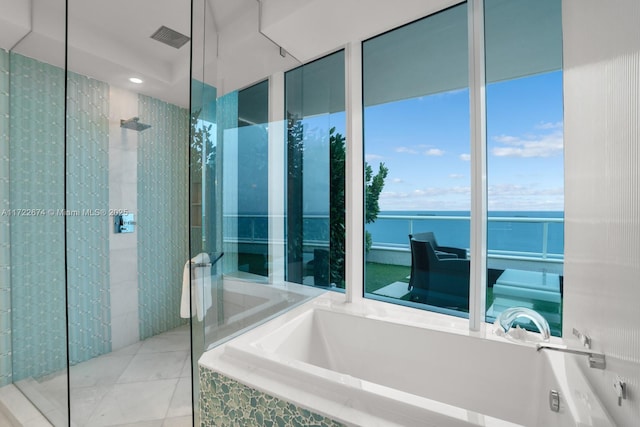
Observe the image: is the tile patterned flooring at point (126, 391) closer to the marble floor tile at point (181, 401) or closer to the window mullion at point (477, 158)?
the marble floor tile at point (181, 401)

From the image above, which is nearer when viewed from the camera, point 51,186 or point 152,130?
point 51,186

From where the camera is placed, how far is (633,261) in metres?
0.81

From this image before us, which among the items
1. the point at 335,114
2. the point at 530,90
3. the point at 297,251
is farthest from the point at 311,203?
the point at 530,90

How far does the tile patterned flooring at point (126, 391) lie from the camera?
6.53ft

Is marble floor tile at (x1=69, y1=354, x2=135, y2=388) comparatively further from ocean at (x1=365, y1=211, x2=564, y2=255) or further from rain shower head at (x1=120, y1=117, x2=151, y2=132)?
ocean at (x1=365, y1=211, x2=564, y2=255)

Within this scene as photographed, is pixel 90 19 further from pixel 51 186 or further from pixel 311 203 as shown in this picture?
pixel 311 203

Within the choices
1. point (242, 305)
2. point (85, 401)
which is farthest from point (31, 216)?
point (242, 305)

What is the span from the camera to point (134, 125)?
267 cm

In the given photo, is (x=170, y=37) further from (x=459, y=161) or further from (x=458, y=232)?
(x=458, y=232)

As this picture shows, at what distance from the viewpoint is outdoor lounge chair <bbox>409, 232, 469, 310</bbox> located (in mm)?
2078

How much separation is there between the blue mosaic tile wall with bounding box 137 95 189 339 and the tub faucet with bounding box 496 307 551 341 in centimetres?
259

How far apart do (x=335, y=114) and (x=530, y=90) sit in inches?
52.8

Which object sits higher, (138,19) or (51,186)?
(138,19)

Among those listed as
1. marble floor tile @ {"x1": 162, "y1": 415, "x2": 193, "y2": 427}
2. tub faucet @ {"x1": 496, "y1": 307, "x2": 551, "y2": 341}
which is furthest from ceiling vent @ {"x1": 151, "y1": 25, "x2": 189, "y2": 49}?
tub faucet @ {"x1": 496, "y1": 307, "x2": 551, "y2": 341}
